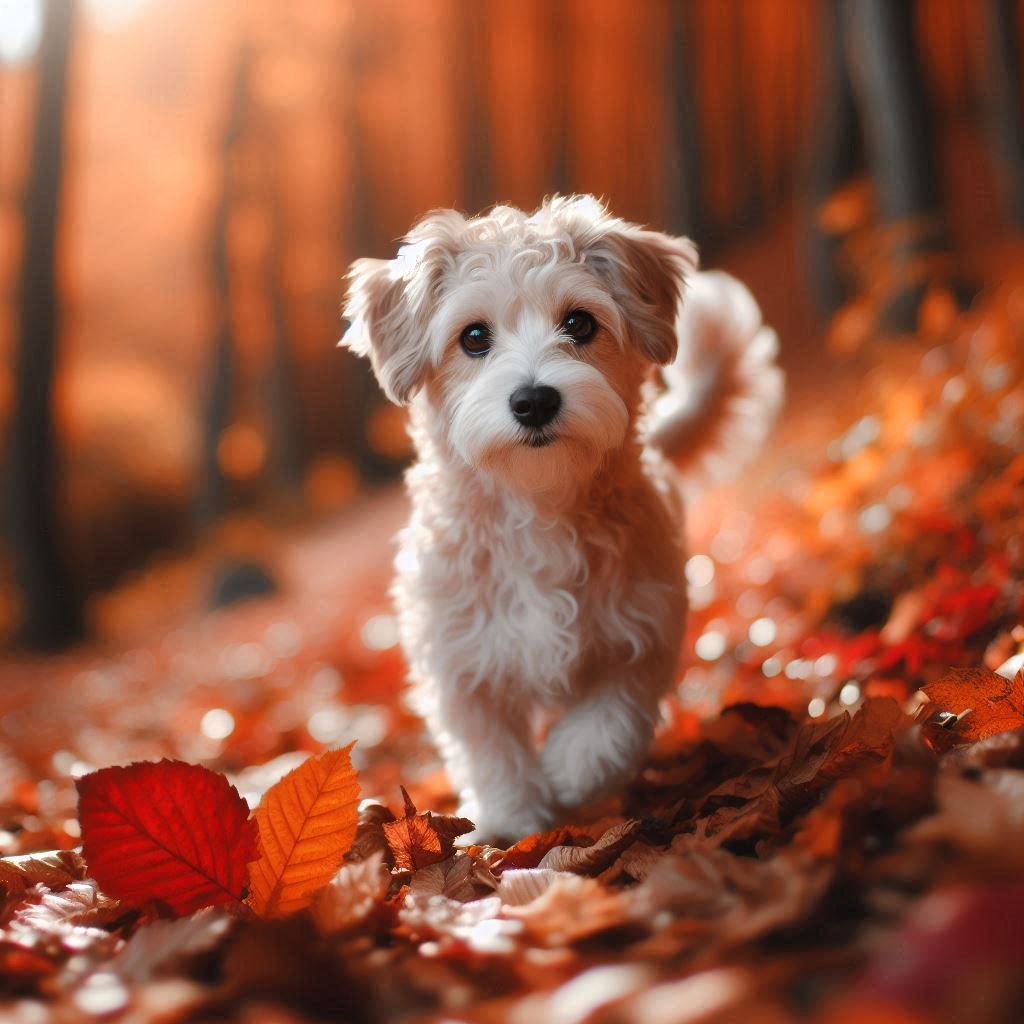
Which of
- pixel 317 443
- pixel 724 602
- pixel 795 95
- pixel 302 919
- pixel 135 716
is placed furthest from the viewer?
pixel 795 95

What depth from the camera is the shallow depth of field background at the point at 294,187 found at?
40.2 ft

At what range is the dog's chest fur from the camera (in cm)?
276

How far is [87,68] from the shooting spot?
15484 mm

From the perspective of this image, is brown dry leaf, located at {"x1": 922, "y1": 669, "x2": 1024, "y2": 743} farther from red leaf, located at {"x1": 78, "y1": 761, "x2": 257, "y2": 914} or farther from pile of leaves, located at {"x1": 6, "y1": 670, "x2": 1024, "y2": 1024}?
red leaf, located at {"x1": 78, "y1": 761, "x2": 257, "y2": 914}

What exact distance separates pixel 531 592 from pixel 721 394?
153 cm

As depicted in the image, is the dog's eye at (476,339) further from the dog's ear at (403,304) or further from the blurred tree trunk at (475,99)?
the blurred tree trunk at (475,99)

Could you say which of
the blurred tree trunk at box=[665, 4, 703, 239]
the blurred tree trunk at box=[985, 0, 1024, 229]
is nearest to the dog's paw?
the blurred tree trunk at box=[985, 0, 1024, 229]

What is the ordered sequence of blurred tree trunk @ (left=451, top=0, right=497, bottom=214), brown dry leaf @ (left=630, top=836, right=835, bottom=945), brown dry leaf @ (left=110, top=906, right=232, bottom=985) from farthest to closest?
blurred tree trunk @ (left=451, top=0, right=497, bottom=214), brown dry leaf @ (left=110, top=906, right=232, bottom=985), brown dry leaf @ (left=630, top=836, right=835, bottom=945)

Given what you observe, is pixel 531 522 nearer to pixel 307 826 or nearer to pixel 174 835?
pixel 307 826

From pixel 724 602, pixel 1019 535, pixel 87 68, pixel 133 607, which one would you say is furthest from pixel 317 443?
pixel 1019 535

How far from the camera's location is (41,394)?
11.0 m

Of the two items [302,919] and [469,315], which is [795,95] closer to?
[469,315]

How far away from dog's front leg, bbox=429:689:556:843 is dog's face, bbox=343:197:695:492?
710mm

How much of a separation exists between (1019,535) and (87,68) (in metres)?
16.3
